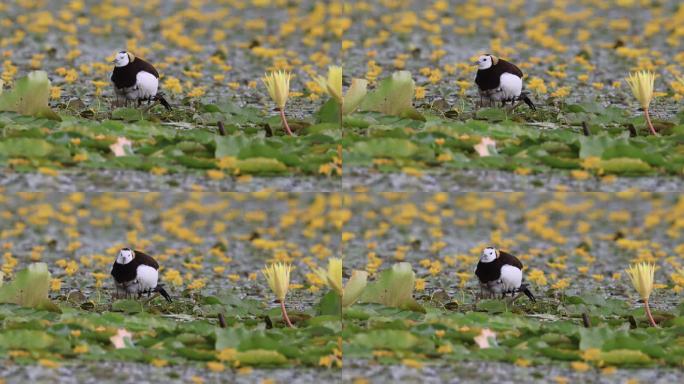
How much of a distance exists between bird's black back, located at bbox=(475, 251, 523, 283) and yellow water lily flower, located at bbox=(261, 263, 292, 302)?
1.33 m

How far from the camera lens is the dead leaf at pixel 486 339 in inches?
483

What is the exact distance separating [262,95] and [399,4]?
1256 mm

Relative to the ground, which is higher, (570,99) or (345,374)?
(570,99)

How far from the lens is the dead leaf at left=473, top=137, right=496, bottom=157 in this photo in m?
12.3

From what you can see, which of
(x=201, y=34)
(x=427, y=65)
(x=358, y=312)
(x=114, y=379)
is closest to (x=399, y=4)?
(x=427, y=65)

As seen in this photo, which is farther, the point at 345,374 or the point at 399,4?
the point at 399,4

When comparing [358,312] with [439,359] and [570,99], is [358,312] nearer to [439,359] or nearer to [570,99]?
[439,359]

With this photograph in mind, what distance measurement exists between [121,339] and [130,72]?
1.87m

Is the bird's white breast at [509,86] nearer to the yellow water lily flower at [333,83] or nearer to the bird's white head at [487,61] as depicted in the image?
the bird's white head at [487,61]

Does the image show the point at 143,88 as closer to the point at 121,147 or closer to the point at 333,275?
the point at 121,147

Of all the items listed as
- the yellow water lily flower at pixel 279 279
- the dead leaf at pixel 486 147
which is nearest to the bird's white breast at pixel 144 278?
the yellow water lily flower at pixel 279 279

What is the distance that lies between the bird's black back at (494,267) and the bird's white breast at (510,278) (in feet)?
0.09

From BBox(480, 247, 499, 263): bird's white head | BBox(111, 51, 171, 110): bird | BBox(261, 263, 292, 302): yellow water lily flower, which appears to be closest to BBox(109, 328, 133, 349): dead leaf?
BBox(261, 263, 292, 302): yellow water lily flower

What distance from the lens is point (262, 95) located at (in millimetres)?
12781
